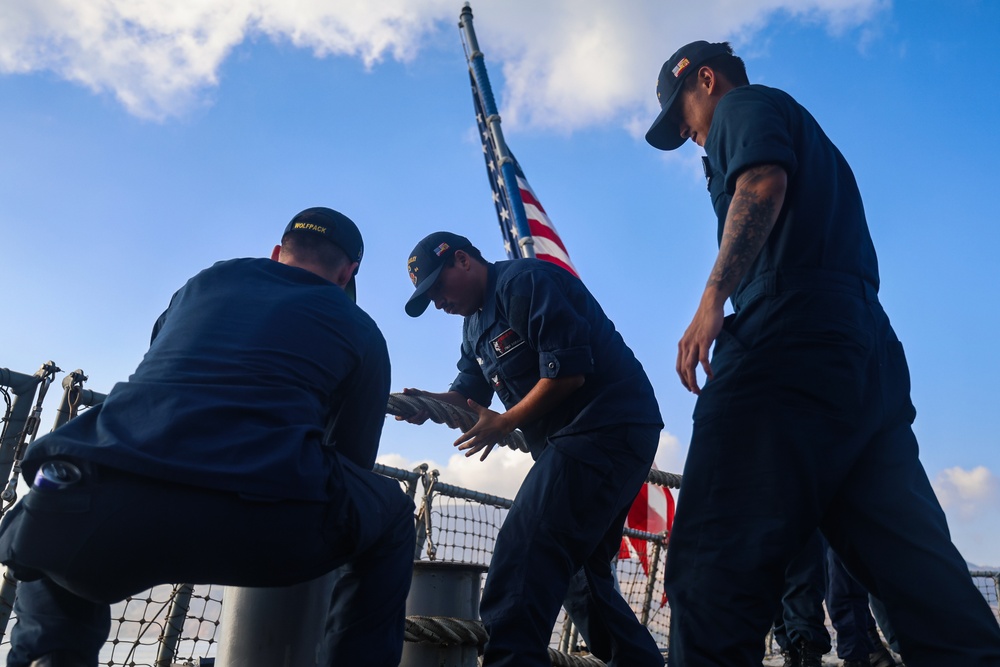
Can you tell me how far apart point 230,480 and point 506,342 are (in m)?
1.70

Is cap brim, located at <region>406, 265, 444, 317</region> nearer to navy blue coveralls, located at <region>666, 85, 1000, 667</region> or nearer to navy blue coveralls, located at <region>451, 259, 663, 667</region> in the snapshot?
navy blue coveralls, located at <region>451, 259, 663, 667</region>

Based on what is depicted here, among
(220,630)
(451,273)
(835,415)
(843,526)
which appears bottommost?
(220,630)

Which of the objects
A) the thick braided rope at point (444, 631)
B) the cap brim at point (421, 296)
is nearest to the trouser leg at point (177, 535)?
the thick braided rope at point (444, 631)

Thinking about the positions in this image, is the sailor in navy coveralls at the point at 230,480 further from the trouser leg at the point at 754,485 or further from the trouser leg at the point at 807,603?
the trouser leg at the point at 807,603

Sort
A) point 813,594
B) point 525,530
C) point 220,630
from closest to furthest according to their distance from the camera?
point 220,630 → point 525,530 → point 813,594

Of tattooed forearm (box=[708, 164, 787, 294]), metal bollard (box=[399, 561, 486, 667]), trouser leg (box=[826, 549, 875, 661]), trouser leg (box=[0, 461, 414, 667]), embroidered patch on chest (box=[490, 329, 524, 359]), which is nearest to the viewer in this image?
trouser leg (box=[0, 461, 414, 667])

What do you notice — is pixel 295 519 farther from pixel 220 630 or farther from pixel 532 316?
pixel 532 316

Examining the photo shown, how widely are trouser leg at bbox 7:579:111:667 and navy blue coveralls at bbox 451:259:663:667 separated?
123cm

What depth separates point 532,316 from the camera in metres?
3.12

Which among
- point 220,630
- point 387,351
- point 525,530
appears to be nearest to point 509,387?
point 525,530

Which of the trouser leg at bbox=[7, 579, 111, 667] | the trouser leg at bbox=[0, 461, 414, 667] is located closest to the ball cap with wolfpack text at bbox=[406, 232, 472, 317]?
the trouser leg at bbox=[0, 461, 414, 667]

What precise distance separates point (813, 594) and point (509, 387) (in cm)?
184

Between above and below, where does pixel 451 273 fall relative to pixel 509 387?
above

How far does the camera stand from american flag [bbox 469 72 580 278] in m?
8.29
